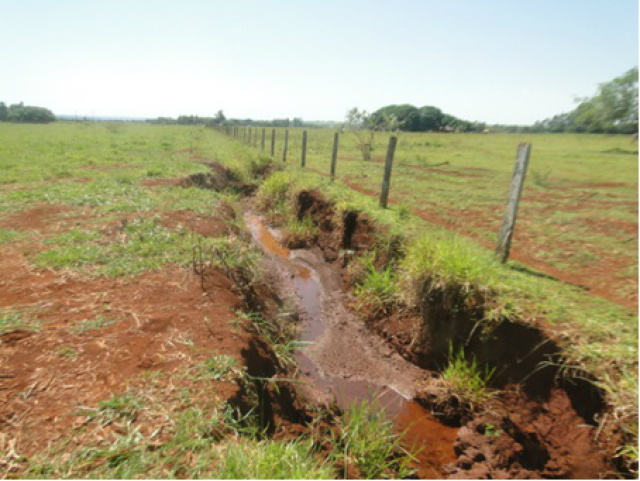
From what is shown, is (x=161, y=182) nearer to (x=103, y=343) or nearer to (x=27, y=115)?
(x=103, y=343)

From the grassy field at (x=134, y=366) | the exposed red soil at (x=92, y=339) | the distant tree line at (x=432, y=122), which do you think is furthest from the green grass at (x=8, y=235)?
the distant tree line at (x=432, y=122)

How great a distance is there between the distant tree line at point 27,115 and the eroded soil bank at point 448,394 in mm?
94110

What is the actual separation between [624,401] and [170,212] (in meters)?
6.91

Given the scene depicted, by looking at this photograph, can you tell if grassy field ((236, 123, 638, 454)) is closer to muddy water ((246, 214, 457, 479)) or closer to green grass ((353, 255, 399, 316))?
green grass ((353, 255, 399, 316))

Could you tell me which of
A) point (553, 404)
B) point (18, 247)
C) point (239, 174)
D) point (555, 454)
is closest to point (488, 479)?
point (555, 454)

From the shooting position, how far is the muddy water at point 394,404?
338 cm

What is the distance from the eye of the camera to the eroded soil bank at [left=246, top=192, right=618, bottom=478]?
9.99 feet

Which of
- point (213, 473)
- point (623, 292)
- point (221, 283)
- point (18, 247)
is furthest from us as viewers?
point (18, 247)

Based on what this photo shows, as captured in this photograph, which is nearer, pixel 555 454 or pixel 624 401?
pixel 624 401

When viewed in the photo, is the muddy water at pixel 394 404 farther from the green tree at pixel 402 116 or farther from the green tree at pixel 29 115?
the green tree at pixel 29 115

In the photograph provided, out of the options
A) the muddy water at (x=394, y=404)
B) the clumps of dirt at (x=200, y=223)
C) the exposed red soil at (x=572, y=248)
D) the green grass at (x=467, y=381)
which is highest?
the exposed red soil at (x=572, y=248)

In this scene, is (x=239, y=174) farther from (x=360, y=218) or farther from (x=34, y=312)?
(x=34, y=312)

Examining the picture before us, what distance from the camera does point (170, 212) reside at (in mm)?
6957

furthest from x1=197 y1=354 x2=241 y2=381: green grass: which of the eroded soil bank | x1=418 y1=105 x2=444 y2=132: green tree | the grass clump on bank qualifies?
x1=418 y1=105 x2=444 y2=132: green tree
